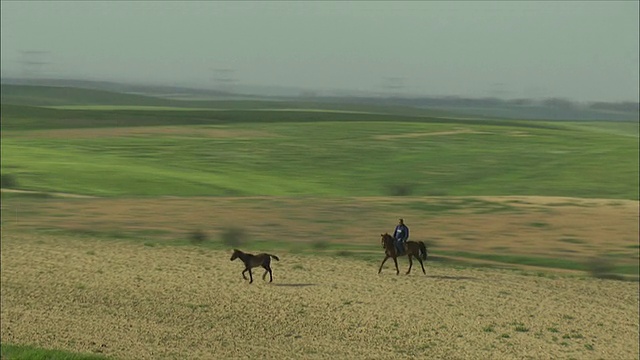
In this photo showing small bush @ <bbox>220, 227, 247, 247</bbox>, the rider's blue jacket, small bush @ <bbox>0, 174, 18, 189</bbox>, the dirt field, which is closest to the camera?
the dirt field

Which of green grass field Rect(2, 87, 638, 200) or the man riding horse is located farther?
Result: green grass field Rect(2, 87, 638, 200)

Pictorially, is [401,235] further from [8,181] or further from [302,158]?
[302,158]

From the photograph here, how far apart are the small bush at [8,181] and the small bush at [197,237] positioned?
855 inches

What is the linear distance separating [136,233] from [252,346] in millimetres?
24500

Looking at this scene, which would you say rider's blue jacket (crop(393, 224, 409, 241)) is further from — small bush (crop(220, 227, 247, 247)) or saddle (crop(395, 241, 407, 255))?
small bush (crop(220, 227, 247, 247))

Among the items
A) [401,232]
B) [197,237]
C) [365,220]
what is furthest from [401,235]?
[365,220]

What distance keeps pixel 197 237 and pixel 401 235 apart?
67.8ft

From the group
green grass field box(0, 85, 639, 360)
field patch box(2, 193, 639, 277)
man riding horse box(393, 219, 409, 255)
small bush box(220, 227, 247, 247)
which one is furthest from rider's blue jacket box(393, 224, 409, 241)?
small bush box(220, 227, 247, 247)

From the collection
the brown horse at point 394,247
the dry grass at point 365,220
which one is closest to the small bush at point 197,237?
the dry grass at point 365,220

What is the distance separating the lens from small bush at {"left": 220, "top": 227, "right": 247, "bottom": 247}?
45.7 meters

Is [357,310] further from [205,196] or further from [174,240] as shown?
[205,196]

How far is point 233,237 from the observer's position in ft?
154

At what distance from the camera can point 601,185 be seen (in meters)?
77.6

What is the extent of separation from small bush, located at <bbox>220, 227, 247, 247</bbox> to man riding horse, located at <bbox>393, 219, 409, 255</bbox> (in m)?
16.5
